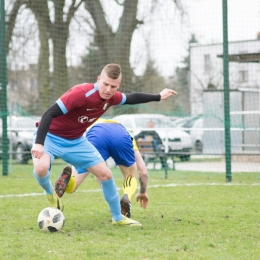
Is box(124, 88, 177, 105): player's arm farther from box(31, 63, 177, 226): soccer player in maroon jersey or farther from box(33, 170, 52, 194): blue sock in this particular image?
box(33, 170, 52, 194): blue sock

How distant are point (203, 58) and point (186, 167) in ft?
10.8

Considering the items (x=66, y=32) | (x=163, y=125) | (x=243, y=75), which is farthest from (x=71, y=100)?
(x=243, y=75)

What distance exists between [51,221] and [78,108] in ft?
3.68

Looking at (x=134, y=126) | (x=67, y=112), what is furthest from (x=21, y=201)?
(x=134, y=126)

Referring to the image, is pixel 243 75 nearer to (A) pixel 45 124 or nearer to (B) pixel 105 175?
(B) pixel 105 175

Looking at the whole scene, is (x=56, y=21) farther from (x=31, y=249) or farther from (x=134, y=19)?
(x=31, y=249)

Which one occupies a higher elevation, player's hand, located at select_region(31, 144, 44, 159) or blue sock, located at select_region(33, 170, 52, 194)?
player's hand, located at select_region(31, 144, 44, 159)

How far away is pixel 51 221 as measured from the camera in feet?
19.5

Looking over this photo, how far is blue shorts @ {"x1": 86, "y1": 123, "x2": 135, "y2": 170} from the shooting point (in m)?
7.05

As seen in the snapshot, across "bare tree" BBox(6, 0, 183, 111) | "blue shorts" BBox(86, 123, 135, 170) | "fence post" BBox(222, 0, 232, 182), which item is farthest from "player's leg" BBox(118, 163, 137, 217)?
"bare tree" BBox(6, 0, 183, 111)

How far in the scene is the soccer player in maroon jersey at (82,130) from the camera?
6016mm

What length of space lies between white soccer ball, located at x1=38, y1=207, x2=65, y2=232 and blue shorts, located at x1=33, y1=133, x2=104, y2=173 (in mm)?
581

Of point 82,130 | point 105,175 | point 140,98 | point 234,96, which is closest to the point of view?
point 105,175

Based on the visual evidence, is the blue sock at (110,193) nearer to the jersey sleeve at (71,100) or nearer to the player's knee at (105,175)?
the player's knee at (105,175)
